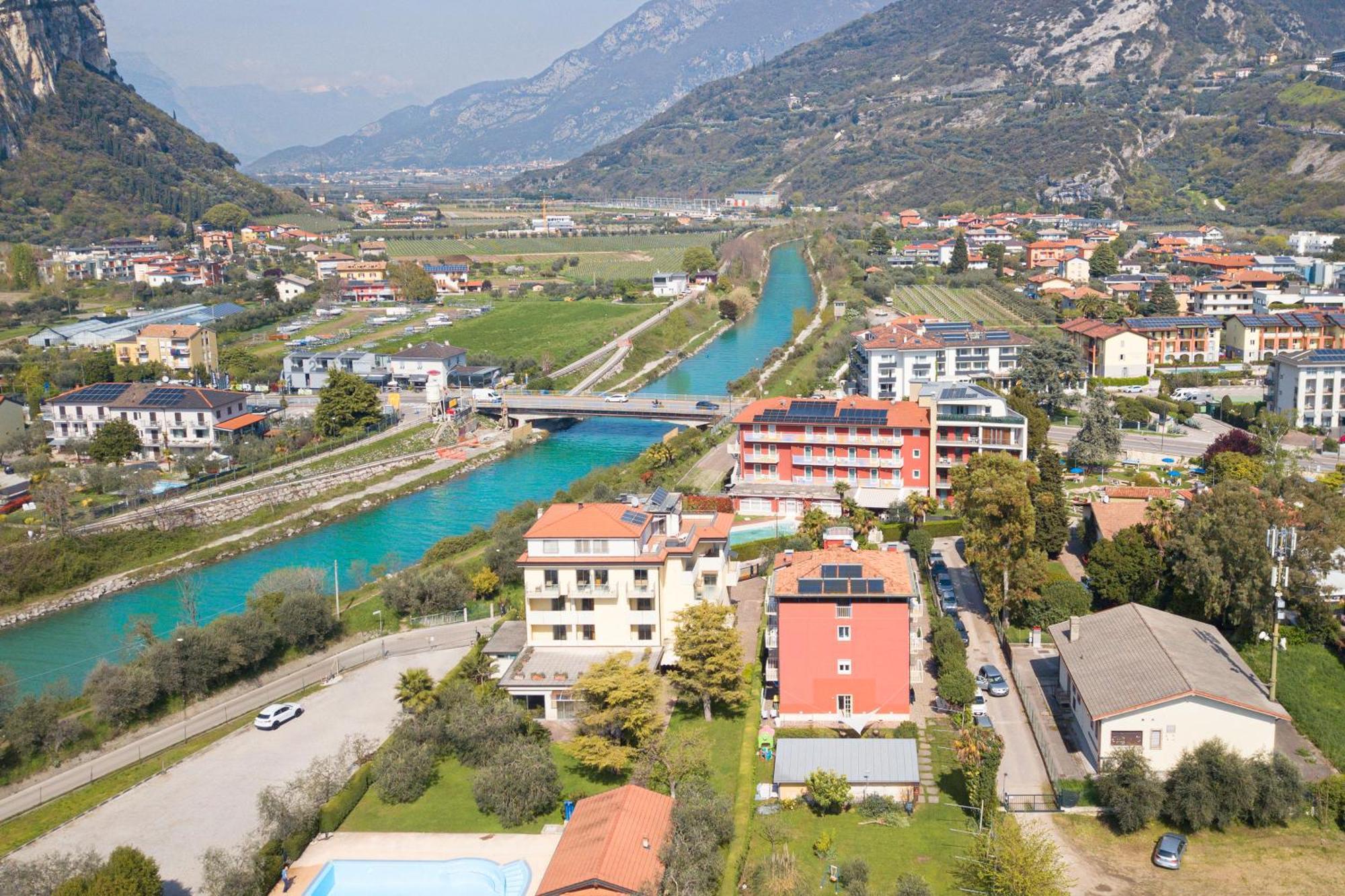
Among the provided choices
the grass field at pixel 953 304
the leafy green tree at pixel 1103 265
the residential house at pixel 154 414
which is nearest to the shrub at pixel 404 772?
the residential house at pixel 154 414

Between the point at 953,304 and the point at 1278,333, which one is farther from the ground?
the point at 953,304

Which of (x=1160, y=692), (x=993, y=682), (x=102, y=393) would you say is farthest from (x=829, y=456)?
(x=102, y=393)

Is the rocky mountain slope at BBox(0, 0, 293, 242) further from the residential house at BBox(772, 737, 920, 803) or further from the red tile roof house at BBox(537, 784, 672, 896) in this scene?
the residential house at BBox(772, 737, 920, 803)

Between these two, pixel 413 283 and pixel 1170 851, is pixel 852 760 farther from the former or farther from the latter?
pixel 413 283

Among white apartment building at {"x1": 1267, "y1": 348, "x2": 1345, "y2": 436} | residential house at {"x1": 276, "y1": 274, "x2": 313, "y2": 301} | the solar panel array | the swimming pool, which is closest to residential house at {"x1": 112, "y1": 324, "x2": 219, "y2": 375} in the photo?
the solar panel array

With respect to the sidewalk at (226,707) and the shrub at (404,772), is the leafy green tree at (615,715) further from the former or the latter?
the sidewalk at (226,707)
